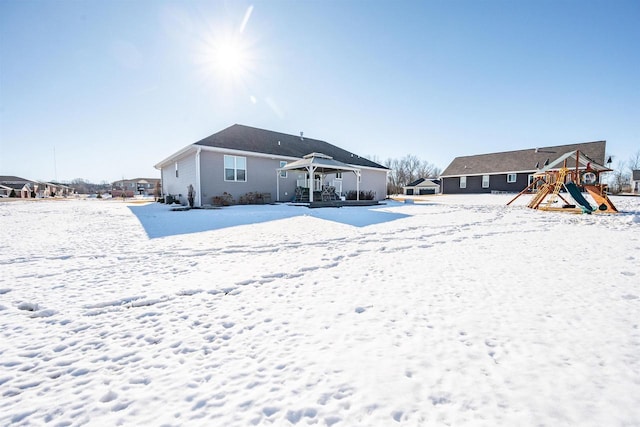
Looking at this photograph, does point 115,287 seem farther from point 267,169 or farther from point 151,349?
point 267,169

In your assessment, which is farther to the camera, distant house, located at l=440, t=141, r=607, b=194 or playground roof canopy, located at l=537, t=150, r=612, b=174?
distant house, located at l=440, t=141, r=607, b=194

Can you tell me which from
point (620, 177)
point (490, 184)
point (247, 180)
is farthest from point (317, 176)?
point (620, 177)

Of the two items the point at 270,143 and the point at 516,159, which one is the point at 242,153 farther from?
the point at 516,159

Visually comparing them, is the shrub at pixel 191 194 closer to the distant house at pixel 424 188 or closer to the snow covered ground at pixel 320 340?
the snow covered ground at pixel 320 340

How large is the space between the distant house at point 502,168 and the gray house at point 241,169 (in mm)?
19255

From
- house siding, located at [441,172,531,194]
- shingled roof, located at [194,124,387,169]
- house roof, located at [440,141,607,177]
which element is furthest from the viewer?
house siding, located at [441,172,531,194]

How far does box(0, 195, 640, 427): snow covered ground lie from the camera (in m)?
1.49

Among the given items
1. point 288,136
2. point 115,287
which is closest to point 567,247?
point 115,287

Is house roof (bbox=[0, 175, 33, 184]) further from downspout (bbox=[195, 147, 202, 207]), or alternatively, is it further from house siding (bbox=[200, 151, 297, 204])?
house siding (bbox=[200, 151, 297, 204])

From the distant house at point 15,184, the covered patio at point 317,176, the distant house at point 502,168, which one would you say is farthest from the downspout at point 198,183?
the distant house at point 15,184

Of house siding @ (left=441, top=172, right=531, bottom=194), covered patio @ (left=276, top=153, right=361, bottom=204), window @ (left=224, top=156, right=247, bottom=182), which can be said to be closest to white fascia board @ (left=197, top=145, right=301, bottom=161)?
window @ (left=224, top=156, right=247, bottom=182)

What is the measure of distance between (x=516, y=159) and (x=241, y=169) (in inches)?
1202

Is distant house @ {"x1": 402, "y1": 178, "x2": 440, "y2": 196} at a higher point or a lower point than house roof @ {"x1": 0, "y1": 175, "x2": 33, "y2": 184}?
lower

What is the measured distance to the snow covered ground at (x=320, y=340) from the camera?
1.49 metres
